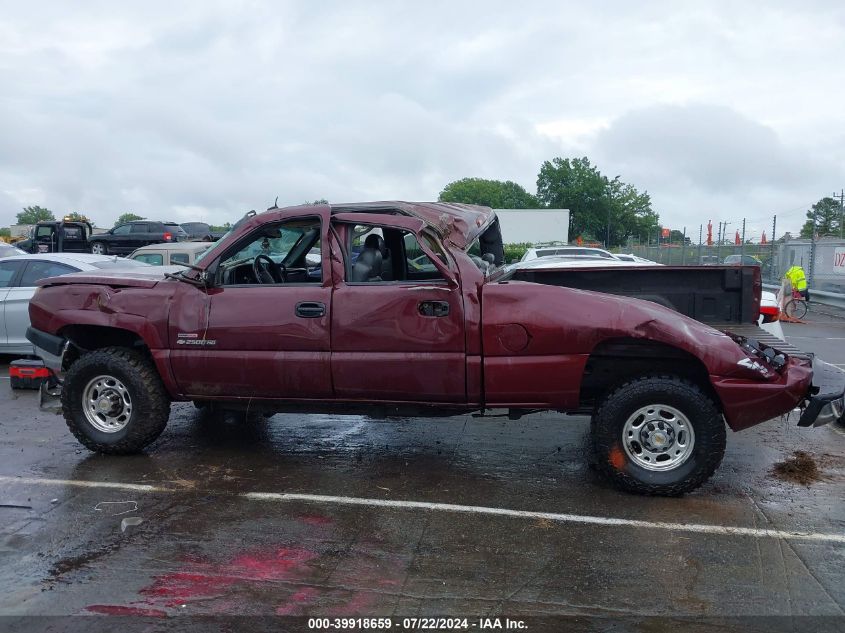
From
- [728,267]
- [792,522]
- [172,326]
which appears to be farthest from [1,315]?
[792,522]

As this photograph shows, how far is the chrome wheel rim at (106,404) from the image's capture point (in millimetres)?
5973

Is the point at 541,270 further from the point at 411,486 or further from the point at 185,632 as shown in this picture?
the point at 185,632

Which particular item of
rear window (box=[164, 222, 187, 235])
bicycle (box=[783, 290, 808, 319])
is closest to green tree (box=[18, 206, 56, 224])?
rear window (box=[164, 222, 187, 235])

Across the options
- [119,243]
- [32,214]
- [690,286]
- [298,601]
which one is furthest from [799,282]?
[32,214]

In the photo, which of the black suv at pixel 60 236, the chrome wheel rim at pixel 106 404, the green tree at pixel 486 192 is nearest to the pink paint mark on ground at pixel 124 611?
the chrome wheel rim at pixel 106 404

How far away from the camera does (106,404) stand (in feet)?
19.6

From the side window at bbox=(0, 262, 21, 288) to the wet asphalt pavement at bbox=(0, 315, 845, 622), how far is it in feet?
13.6

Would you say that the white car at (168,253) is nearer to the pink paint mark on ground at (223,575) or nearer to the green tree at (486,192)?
the pink paint mark on ground at (223,575)

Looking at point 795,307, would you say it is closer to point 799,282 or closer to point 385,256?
point 799,282

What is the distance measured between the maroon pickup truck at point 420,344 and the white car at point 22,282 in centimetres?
419

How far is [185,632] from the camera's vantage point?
342 cm

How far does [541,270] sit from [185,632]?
4.13 m

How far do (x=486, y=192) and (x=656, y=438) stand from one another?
106 m

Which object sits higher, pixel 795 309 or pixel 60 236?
pixel 60 236
